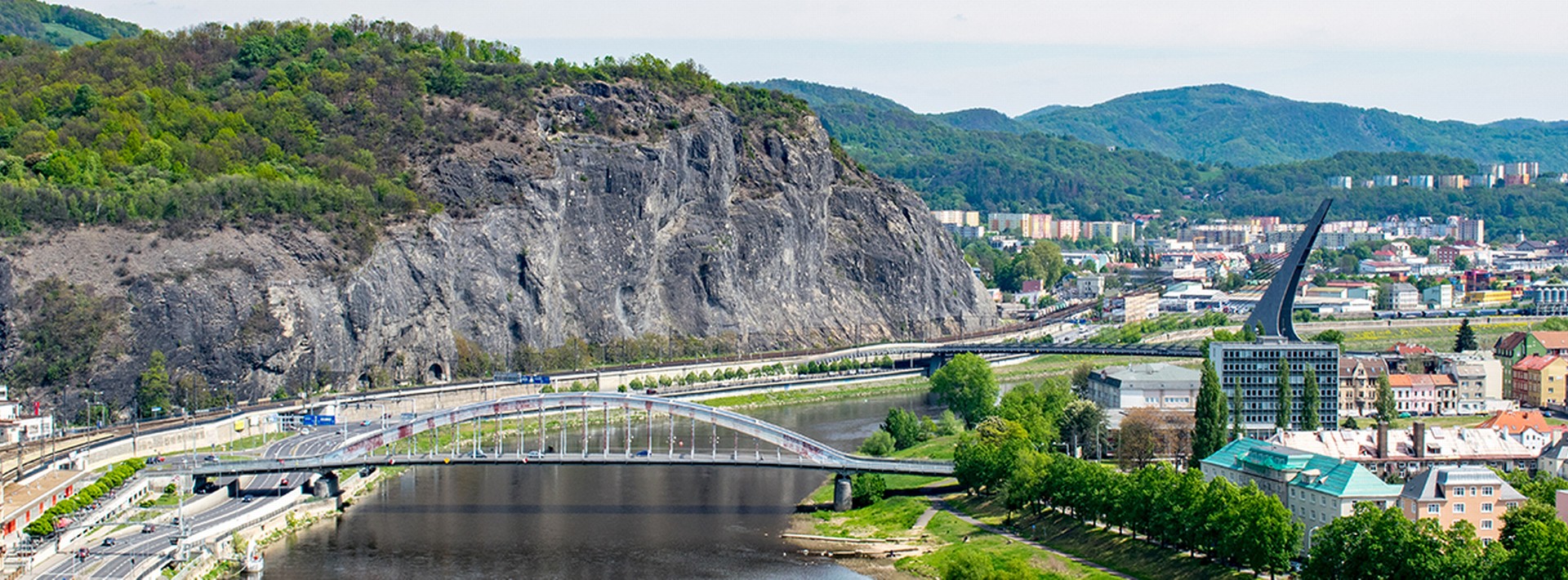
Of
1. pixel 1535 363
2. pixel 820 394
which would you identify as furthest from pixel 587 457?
pixel 1535 363

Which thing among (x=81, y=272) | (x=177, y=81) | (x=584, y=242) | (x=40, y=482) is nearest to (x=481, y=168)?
(x=584, y=242)

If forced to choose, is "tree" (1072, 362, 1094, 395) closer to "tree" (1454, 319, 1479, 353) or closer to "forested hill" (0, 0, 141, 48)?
"tree" (1454, 319, 1479, 353)

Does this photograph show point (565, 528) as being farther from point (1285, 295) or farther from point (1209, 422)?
point (1285, 295)

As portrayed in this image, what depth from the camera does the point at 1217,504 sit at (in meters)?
43.2

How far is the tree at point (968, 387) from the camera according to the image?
74250mm

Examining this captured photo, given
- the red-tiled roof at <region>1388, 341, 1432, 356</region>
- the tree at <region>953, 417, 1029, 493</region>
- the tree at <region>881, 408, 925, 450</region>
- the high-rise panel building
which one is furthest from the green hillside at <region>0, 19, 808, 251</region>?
the red-tiled roof at <region>1388, 341, 1432, 356</region>

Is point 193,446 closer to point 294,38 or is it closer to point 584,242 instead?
point 584,242

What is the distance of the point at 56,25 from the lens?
170625mm

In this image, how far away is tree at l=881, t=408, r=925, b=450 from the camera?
68188 mm

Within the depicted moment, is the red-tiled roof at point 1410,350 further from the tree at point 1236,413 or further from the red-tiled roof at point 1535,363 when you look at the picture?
the tree at point 1236,413

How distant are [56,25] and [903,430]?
127 m

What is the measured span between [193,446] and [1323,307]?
300ft

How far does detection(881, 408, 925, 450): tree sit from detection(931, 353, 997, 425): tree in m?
3.33

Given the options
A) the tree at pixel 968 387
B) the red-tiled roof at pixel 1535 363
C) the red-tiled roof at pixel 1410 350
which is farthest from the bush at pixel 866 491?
the red-tiled roof at pixel 1410 350
